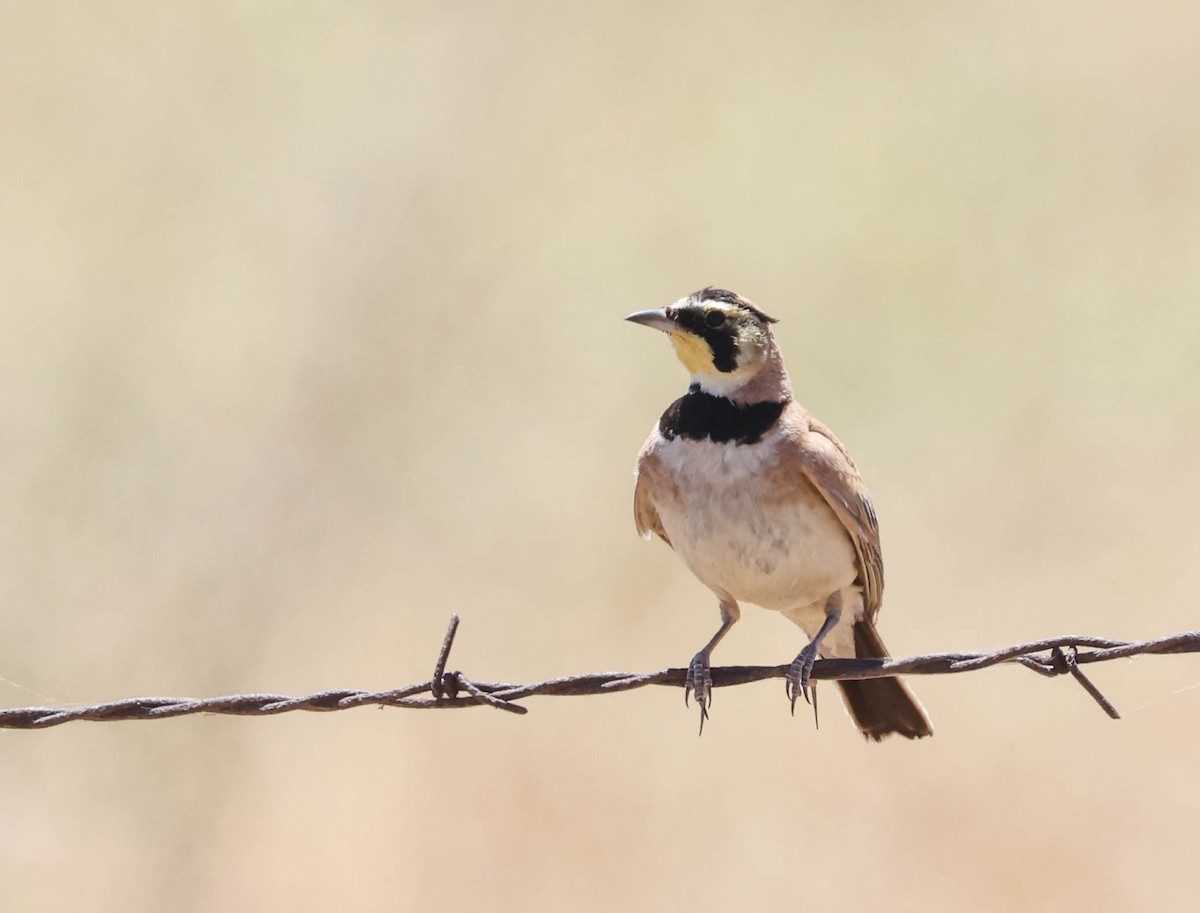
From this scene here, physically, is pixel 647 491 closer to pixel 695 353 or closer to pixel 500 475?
pixel 695 353

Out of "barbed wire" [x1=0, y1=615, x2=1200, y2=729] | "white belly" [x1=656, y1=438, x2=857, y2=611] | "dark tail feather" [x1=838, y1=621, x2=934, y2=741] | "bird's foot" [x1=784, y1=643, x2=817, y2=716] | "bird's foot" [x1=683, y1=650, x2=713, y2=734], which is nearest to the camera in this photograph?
"barbed wire" [x1=0, y1=615, x2=1200, y2=729]

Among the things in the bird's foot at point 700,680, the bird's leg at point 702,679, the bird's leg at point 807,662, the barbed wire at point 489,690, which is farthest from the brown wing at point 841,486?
the barbed wire at point 489,690

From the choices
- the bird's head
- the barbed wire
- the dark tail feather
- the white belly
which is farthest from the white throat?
the barbed wire

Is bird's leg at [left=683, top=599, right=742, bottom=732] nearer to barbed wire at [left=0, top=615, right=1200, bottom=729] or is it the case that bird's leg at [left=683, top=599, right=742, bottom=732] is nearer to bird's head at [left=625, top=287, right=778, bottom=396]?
barbed wire at [left=0, top=615, right=1200, bottom=729]

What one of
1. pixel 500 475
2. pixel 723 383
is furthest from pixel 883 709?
pixel 500 475

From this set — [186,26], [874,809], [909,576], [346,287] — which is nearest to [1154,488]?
[909,576]

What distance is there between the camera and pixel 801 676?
5031 millimetres

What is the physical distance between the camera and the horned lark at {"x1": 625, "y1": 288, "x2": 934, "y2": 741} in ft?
18.9

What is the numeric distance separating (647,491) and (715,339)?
697 millimetres

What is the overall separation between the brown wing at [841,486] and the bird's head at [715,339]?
0.31 meters

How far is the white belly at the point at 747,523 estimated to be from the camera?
5730 mm

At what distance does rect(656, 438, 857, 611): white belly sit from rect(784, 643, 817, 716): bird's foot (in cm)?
37

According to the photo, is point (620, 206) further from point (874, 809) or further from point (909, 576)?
point (874, 809)

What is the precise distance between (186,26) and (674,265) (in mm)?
6365
